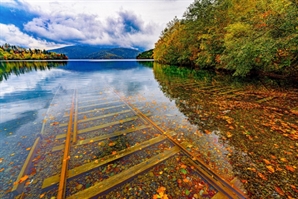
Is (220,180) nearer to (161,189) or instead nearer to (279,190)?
(279,190)

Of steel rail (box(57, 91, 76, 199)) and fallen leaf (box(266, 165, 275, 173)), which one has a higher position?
fallen leaf (box(266, 165, 275, 173))

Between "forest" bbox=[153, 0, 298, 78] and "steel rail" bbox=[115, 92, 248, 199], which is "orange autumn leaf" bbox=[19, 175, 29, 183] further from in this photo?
"forest" bbox=[153, 0, 298, 78]

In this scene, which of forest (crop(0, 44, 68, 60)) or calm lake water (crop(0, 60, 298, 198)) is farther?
forest (crop(0, 44, 68, 60))

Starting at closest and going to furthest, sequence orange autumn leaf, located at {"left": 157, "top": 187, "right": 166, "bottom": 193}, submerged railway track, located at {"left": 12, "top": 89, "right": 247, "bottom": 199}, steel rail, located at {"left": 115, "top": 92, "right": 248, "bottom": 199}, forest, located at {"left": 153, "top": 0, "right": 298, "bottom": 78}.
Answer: steel rail, located at {"left": 115, "top": 92, "right": 248, "bottom": 199}, orange autumn leaf, located at {"left": 157, "top": 187, "right": 166, "bottom": 193}, submerged railway track, located at {"left": 12, "top": 89, "right": 247, "bottom": 199}, forest, located at {"left": 153, "top": 0, "right": 298, "bottom": 78}

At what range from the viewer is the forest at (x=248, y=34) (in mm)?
9359

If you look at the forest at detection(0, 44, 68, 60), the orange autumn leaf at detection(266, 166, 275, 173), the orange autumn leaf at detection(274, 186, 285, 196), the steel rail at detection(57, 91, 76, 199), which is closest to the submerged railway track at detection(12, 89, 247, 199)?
the steel rail at detection(57, 91, 76, 199)

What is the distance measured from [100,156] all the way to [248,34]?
54.7 ft

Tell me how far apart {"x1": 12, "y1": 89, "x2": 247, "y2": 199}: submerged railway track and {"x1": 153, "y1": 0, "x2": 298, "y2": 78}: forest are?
10701mm

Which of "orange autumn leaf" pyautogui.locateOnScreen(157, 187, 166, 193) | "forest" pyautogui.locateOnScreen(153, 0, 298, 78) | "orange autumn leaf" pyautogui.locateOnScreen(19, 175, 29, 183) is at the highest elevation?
"forest" pyautogui.locateOnScreen(153, 0, 298, 78)

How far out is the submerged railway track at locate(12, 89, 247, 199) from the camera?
9.20ft

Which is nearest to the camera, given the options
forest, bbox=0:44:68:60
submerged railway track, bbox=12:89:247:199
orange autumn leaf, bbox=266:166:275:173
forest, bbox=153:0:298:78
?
submerged railway track, bbox=12:89:247:199

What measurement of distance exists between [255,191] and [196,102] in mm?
5788

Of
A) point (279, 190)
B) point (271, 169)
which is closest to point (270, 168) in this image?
point (271, 169)

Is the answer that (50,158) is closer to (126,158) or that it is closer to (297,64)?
(126,158)
